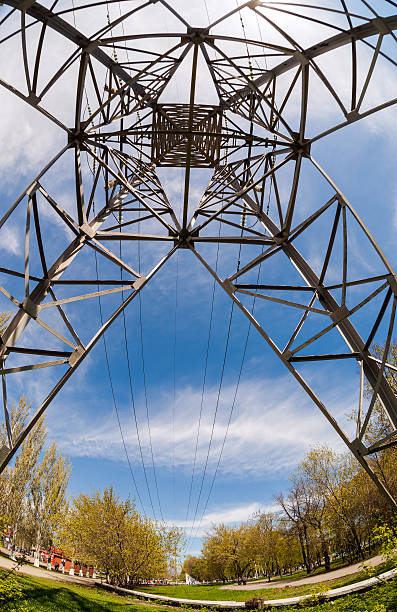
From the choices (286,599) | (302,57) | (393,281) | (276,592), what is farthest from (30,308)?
(276,592)

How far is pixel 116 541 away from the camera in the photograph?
815 inches

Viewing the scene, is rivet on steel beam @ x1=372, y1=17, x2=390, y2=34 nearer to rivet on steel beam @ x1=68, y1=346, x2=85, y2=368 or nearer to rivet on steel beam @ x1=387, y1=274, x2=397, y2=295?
rivet on steel beam @ x1=387, y1=274, x2=397, y2=295

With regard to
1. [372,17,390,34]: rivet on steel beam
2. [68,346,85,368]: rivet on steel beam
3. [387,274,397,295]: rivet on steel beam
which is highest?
[372,17,390,34]: rivet on steel beam

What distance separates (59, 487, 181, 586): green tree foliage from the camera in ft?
67.4

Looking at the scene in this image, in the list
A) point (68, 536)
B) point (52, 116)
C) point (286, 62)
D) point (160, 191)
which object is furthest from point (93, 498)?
point (286, 62)

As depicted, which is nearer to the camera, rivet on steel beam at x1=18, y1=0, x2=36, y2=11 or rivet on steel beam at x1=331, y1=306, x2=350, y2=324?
rivet on steel beam at x1=18, y1=0, x2=36, y2=11

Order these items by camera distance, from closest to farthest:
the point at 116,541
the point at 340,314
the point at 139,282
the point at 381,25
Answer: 1. the point at 381,25
2. the point at 340,314
3. the point at 139,282
4. the point at 116,541

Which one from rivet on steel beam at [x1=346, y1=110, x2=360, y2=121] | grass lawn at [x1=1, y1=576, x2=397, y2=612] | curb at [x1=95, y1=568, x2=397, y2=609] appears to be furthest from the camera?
curb at [x1=95, y1=568, x2=397, y2=609]

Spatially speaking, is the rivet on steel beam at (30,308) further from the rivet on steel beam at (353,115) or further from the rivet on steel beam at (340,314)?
the rivet on steel beam at (353,115)

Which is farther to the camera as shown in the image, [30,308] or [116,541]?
[116,541]

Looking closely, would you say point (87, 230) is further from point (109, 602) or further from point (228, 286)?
point (109, 602)

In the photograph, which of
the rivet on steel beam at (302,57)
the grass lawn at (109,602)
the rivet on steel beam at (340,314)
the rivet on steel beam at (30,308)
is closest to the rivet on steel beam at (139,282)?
the rivet on steel beam at (30,308)

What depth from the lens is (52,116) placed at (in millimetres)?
6945

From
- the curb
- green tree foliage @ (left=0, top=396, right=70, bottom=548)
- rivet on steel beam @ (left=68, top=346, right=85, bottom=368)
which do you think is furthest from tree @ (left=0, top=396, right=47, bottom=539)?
rivet on steel beam @ (left=68, top=346, right=85, bottom=368)
